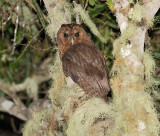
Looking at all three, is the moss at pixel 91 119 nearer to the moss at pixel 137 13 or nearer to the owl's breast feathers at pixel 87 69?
the owl's breast feathers at pixel 87 69

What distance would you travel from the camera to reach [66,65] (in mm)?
3377

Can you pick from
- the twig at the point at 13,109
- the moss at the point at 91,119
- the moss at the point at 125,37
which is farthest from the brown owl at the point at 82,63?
the twig at the point at 13,109

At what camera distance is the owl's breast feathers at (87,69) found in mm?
3352

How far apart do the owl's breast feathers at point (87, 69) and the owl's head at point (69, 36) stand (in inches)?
3.5

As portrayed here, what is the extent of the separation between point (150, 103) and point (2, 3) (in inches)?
100

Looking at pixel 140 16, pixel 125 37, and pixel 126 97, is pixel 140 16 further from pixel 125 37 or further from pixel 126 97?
pixel 126 97

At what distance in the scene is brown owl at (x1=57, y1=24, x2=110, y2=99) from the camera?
3352 mm

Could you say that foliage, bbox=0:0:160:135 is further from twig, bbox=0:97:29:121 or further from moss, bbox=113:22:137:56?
moss, bbox=113:22:137:56

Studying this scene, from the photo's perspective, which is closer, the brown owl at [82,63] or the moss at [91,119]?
the moss at [91,119]

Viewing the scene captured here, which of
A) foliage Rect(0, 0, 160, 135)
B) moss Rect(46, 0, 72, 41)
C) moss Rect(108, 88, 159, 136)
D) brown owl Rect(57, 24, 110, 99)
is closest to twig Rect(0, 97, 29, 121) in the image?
foliage Rect(0, 0, 160, 135)

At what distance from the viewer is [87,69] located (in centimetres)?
349

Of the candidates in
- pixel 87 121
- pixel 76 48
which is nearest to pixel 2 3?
pixel 76 48

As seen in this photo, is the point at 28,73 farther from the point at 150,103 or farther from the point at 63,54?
the point at 150,103

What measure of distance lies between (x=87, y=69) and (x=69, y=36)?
459 millimetres
